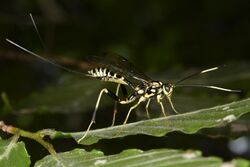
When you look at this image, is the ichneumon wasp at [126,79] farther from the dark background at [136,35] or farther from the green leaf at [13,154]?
the dark background at [136,35]

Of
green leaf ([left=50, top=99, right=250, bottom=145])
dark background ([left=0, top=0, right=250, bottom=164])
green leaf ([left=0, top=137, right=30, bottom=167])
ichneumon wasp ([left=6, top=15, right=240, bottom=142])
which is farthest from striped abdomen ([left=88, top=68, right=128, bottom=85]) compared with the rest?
dark background ([left=0, top=0, right=250, bottom=164])

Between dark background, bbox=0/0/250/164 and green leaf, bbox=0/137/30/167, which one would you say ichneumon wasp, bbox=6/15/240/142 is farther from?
dark background, bbox=0/0/250/164

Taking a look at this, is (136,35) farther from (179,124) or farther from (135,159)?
(135,159)

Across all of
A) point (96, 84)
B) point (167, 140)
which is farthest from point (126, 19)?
point (96, 84)

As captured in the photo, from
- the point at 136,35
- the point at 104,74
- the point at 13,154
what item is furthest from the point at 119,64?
the point at 136,35

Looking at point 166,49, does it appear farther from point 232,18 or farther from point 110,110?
point 110,110

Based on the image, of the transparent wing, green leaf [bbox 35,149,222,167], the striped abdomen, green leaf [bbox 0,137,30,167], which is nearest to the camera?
green leaf [bbox 35,149,222,167]

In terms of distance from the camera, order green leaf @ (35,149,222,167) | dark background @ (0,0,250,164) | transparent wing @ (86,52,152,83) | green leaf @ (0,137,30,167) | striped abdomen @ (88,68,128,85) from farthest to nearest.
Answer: dark background @ (0,0,250,164) < striped abdomen @ (88,68,128,85) < transparent wing @ (86,52,152,83) < green leaf @ (0,137,30,167) < green leaf @ (35,149,222,167)
